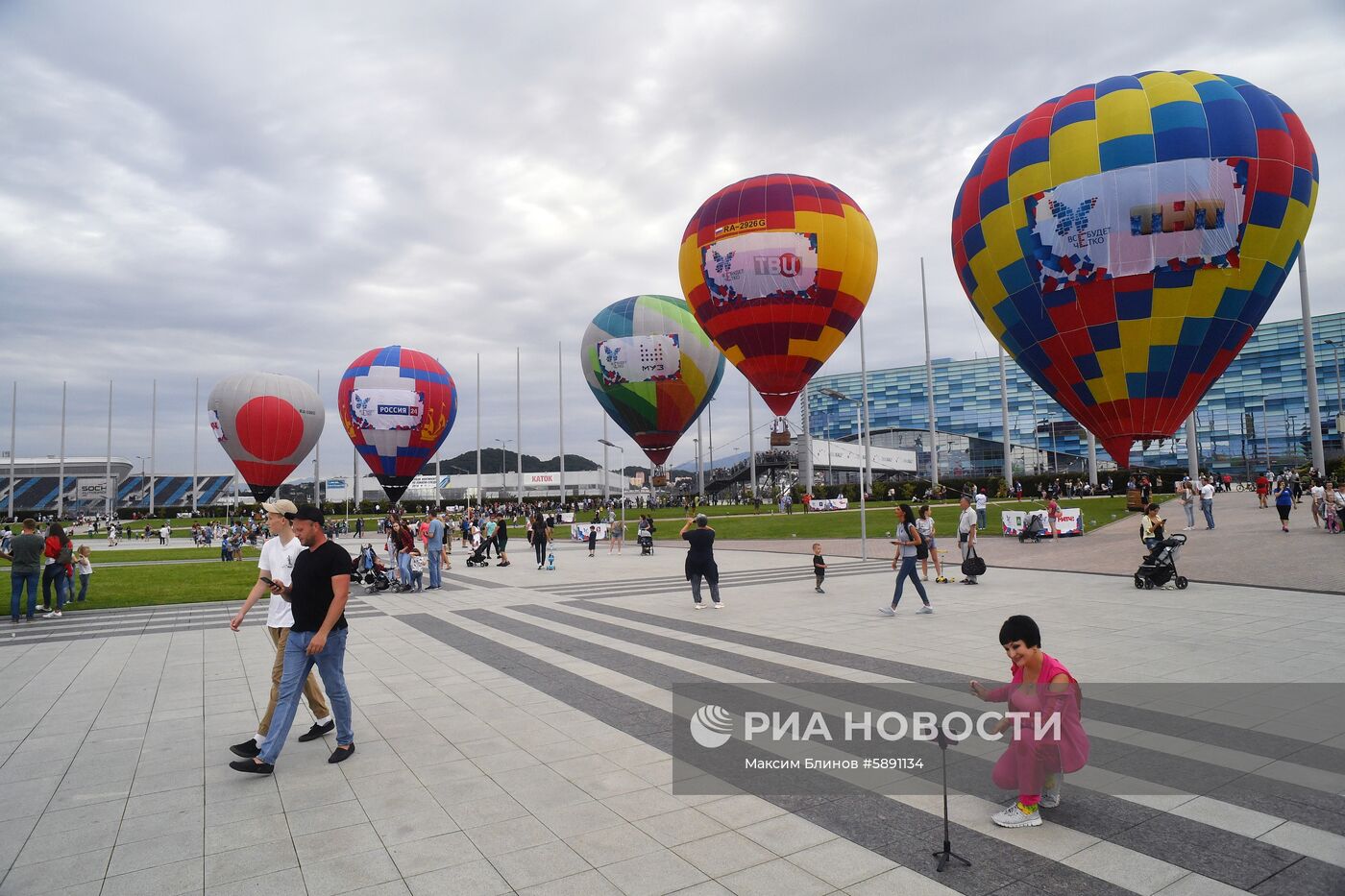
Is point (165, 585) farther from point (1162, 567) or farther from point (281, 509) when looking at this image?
point (1162, 567)

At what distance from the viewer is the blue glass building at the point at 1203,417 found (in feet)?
327

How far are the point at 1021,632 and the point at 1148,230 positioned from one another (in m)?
16.3

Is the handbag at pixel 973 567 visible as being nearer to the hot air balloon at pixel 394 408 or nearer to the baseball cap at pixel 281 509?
the baseball cap at pixel 281 509

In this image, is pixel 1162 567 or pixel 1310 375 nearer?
pixel 1162 567

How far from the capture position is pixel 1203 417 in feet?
386

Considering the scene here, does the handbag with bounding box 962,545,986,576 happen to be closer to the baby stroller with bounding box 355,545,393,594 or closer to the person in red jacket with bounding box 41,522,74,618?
the baby stroller with bounding box 355,545,393,594

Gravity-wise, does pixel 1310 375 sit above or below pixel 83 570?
above

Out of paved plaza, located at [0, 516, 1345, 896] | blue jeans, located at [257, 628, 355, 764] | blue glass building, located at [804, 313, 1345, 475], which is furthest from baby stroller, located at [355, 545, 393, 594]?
blue glass building, located at [804, 313, 1345, 475]

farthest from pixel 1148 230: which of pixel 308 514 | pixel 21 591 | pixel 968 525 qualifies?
pixel 21 591

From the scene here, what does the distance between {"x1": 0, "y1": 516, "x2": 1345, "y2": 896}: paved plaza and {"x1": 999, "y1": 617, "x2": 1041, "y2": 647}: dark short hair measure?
1037mm

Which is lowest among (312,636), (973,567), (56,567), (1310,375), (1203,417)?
(973,567)

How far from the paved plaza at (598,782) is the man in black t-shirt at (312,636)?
0.24 m

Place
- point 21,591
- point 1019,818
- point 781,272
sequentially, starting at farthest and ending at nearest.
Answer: point 781,272 < point 21,591 < point 1019,818

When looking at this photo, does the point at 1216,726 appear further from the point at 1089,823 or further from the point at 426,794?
the point at 426,794
